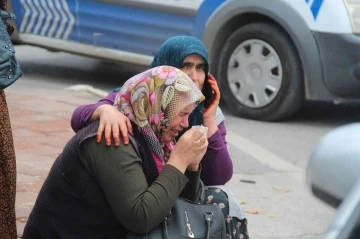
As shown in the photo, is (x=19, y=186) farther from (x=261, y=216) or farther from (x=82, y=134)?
(x=82, y=134)

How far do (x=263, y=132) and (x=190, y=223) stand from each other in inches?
165

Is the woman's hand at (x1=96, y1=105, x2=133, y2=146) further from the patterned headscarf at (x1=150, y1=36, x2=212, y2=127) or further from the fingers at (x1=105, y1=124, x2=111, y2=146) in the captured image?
the patterned headscarf at (x1=150, y1=36, x2=212, y2=127)

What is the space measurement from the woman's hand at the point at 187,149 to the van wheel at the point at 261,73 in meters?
4.27

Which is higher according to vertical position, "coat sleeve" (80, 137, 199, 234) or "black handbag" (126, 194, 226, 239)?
"coat sleeve" (80, 137, 199, 234)

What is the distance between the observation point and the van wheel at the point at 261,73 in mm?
7855

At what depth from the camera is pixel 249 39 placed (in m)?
8.04

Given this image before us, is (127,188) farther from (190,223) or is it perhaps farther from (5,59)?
(5,59)

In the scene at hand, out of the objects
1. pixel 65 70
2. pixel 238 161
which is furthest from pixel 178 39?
pixel 65 70

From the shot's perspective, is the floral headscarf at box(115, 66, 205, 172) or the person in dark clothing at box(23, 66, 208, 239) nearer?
the person in dark clothing at box(23, 66, 208, 239)

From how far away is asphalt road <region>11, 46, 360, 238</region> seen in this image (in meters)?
5.96

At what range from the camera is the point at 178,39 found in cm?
414

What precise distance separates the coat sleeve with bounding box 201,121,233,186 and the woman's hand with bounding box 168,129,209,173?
374 millimetres

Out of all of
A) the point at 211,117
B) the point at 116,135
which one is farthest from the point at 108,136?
the point at 211,117

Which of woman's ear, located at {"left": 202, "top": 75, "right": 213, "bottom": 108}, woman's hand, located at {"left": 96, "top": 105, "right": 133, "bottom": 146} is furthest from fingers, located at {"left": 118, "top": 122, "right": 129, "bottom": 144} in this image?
woman's ear, located at {"left": 202, "top": 75, "right": 213, "bottom": 108}
